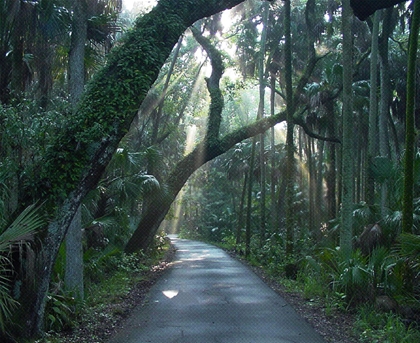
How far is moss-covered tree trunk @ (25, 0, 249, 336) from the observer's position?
296 inches

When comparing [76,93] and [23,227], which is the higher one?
[76,93]

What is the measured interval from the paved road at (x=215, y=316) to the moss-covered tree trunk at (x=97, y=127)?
1857 mm

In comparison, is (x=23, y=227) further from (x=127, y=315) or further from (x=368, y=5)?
(x=368, y=5)

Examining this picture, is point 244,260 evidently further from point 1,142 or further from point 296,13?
point 1,142

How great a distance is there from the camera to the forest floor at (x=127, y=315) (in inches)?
316

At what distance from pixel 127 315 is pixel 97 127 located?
160 inches

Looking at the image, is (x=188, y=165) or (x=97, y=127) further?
(x=188, y=165)

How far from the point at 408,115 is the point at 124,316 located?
6849mm

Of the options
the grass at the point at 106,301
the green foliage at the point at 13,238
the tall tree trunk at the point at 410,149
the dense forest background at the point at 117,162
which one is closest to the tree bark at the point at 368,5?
the dense forest background at the point at 117,162

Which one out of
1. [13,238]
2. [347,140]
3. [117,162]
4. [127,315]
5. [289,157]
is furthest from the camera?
[117,162]

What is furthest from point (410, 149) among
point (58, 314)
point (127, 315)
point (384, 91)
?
point (384, 91)

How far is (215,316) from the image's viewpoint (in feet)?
32.3

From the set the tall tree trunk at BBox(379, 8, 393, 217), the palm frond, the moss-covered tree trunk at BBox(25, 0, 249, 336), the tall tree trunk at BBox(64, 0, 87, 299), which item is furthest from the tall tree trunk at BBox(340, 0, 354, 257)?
the palm frond

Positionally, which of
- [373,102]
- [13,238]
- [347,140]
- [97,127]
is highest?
[373,102]
